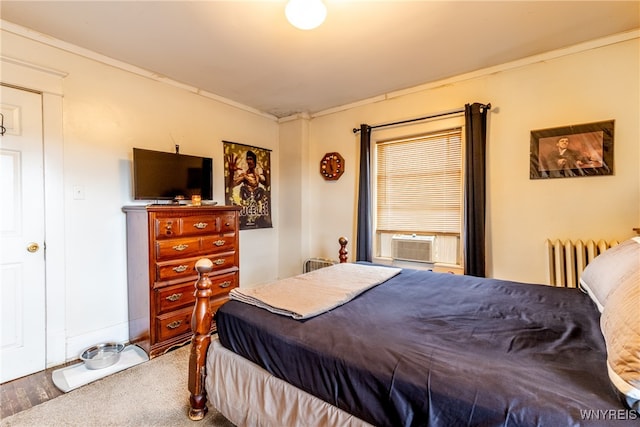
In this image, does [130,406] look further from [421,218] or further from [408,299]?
[421,218]

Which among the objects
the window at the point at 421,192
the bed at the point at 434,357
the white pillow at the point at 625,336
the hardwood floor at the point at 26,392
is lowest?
the hardwood floor at the point at 26,392

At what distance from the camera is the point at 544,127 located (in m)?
2.55

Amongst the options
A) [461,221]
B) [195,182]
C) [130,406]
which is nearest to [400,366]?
[130,406]

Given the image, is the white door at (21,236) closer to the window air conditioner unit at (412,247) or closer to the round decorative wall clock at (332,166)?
the round decorative wall clock at (332,166)

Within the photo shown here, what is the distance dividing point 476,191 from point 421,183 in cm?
63

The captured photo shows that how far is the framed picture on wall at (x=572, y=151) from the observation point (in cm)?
230

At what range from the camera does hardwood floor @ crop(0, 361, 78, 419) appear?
176 centimetres

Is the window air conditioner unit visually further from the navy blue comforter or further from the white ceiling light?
the white ceiling light

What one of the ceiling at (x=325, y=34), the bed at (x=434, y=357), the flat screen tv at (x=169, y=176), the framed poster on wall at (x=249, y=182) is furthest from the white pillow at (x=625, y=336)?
the framed poster on wall at (x=249, y=182)

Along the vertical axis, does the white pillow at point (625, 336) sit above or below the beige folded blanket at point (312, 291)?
above

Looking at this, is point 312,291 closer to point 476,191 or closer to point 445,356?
point 445,356

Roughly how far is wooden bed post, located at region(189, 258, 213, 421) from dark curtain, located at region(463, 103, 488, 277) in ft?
7.77

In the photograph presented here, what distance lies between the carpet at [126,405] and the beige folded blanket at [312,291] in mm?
735

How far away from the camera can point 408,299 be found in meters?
1.63
